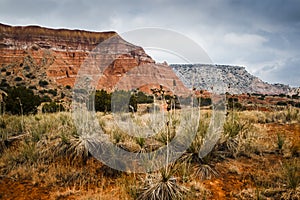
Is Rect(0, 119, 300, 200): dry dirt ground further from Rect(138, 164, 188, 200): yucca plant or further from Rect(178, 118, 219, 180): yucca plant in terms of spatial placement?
Rect(138, 164, 188, 200): yucca plant

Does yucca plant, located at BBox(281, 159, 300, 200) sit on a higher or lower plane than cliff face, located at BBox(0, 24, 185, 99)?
lower

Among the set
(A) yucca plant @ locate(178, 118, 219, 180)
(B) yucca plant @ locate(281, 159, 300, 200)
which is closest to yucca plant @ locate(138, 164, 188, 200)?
(A) yucca plant @ locate(178, 118, 219, 180)

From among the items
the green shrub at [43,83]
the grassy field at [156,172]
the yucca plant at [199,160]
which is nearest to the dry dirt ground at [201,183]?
the grassy field at [156,172]

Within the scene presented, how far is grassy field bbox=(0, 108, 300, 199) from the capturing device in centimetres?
434

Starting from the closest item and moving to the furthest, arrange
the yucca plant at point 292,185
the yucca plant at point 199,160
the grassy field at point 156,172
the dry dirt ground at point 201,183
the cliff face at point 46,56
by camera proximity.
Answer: the yucca plant at point 292,185 < the grassy field at point 156,172 < the dry dirt ground at point 201,183 < the yucca plant at point 199,160 < the cliff face at point 46,56

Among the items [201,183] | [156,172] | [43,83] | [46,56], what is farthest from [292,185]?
[46,56]

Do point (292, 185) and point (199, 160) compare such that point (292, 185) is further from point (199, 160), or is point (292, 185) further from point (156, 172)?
point (156, 172)

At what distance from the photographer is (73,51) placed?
74625 mm

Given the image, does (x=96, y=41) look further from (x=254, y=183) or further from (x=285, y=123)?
(x=254, y=183)

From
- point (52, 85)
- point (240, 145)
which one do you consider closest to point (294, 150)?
point (240, 145)

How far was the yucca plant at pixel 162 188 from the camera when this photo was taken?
414 centimetres

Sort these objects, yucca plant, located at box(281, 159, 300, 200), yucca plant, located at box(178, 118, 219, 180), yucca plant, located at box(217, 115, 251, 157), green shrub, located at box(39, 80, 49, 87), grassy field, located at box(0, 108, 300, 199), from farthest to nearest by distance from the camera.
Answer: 1. green shrub, located at box(39, 80, 49, 87)
2. yucca plant, located at box(217, 115, 251, 157)
3. yucca plant, located at box(178, 118, 219, 180)
4. grassy field, located at box(0, 108, 300, 199)
5. yucca plant, located at box(281, 159, 300, 200)

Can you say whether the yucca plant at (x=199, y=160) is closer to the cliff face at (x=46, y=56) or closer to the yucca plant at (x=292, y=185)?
the yucca plant at (x=292, y=185)

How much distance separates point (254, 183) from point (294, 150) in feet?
6.80
